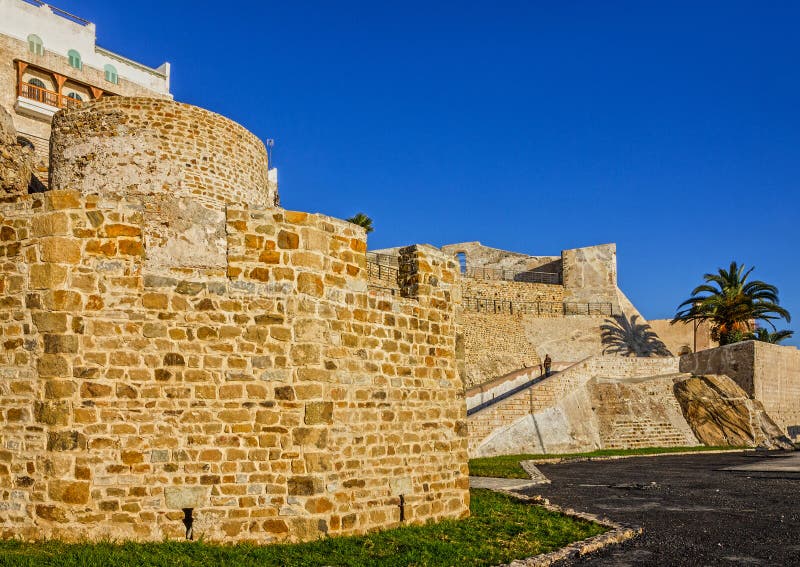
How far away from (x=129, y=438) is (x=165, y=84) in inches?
1593

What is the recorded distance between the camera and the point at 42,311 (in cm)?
741

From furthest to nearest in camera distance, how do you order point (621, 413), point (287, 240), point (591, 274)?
point (591, 274) → point (621, 413) → point (287, 240)

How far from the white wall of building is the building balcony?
3.81 m

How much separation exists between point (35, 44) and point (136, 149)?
25.6m

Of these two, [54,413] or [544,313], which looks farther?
[544,313]

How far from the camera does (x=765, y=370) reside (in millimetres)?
33062

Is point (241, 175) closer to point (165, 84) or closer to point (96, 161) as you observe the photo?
point (96, 161)

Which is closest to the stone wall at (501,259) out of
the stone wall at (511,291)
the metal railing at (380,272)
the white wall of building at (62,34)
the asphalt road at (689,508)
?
the stone wall at (511,291)

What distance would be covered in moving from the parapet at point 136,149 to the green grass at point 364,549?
10.4 metres

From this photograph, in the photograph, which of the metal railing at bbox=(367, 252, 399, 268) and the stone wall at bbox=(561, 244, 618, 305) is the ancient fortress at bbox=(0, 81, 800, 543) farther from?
the stone wall at bbox=(561, 244, 618, 305)

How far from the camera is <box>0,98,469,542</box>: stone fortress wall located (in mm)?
7238

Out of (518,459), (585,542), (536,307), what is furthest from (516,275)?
(585,542)

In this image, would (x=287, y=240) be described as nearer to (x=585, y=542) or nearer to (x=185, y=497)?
(x=185, y=497)

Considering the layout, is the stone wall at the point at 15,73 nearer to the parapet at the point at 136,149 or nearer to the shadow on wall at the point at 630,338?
the parapet at the point at 136,149
